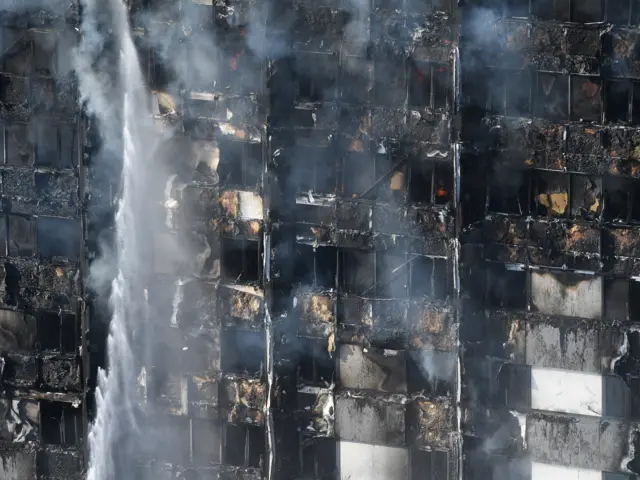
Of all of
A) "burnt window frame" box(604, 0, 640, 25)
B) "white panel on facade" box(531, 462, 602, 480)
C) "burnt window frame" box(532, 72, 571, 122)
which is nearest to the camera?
"burnt window frame" box(604, 0, 640, 25)

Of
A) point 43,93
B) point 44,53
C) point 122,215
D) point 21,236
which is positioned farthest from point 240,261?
point 44,53

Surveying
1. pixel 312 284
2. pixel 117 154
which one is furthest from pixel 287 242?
pixel 117 154

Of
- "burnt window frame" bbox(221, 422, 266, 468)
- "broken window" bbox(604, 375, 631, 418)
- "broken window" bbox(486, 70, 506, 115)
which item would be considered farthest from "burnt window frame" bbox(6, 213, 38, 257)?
"broken window" bbox(604, 375, 631, 418)

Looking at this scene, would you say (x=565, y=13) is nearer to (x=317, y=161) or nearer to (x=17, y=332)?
(x=317, y=161)

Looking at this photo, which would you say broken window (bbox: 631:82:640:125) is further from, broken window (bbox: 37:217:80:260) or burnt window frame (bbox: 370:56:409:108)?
broken window (bbox: 37:217:80:260)

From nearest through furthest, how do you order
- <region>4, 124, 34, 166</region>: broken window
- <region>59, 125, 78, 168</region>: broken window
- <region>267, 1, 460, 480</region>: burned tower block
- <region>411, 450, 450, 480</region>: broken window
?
<region>267, 1, 460, 480</region>: burned tower block < <region>411, 450, 450, 480</region>: broken window < <region>59, 125, 78, 168</region>: broken window < <region>4, 124, 34, 166</region>: broken window
